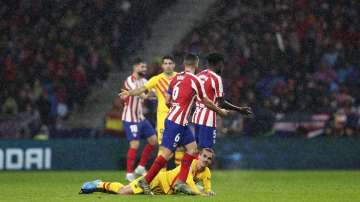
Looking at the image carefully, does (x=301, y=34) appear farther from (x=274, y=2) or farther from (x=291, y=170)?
(x=291, y=170)

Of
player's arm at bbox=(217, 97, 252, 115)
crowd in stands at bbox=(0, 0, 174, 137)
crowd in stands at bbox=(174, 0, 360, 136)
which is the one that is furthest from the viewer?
crowd in stands at bbox=(0, 0, 174, 137)

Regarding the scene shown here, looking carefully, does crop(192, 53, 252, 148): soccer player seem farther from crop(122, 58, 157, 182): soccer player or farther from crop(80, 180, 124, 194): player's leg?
crop(122, 58, 157, 182): soccer player

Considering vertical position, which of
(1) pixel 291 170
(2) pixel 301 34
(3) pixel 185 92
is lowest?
(1) pixel 291 170

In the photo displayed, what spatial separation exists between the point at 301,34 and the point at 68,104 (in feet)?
24.4

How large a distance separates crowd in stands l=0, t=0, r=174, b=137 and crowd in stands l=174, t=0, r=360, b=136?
2104 millimetres

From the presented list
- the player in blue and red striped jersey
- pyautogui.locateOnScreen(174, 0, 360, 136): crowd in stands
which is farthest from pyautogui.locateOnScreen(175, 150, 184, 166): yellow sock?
pyautogui.locateOnScreen(174, 0, 360, 136): crowd in stands

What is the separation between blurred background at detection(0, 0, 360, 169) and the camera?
25.5 m

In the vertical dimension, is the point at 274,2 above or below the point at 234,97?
above

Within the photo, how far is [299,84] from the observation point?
27.5 meters

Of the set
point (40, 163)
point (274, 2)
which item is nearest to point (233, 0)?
point (274, 2)

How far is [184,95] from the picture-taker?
14688mm

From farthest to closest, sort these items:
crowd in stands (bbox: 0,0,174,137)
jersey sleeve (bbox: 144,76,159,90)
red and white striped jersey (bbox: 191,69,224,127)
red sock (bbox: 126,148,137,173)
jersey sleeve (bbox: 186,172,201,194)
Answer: crowd in stands (bbox: 0,0,174,137) < red sock (bbox: 126,148,137,173) < jersey sleeve (bbox: 144,76,159,90) < red and white striped jersey (bbox: 191,69,224,127) < jersey sleeve (bbox: 186,172,201,194)

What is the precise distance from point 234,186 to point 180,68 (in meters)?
10.4

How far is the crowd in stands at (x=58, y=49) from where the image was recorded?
27219 millimetres
